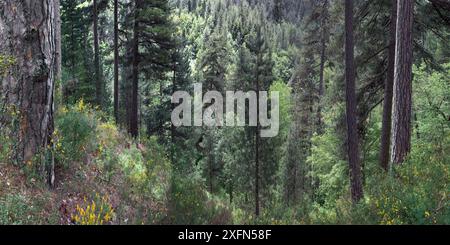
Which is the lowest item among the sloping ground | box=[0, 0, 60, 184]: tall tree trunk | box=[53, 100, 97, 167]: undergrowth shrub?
the sloping ground

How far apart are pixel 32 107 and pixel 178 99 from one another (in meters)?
25.7

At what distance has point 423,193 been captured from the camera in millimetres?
6984

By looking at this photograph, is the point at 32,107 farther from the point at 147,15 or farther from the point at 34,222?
the point at 147,15

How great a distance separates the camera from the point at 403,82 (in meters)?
10.1

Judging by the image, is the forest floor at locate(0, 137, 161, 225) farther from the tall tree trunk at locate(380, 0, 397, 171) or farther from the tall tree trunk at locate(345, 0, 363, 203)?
the tall tree trunk at locate(380, 0, 397, 171)

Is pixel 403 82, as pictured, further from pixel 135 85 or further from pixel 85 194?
pixel 135 85

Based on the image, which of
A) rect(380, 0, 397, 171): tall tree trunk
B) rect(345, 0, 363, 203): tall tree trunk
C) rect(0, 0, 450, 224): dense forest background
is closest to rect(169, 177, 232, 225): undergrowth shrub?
rect(0, 0, 450, 224): dense forest background

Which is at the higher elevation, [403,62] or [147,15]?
[147,15]

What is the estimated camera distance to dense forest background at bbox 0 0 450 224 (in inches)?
223

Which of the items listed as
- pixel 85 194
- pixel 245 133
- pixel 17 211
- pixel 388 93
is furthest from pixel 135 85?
pixel 17 211

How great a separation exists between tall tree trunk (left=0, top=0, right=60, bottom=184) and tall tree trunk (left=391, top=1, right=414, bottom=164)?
8233 mm

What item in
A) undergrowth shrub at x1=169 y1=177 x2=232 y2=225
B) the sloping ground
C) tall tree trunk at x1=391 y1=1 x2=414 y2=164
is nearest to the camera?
the sloping ground

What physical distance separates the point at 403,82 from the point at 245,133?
15691 millimetres
